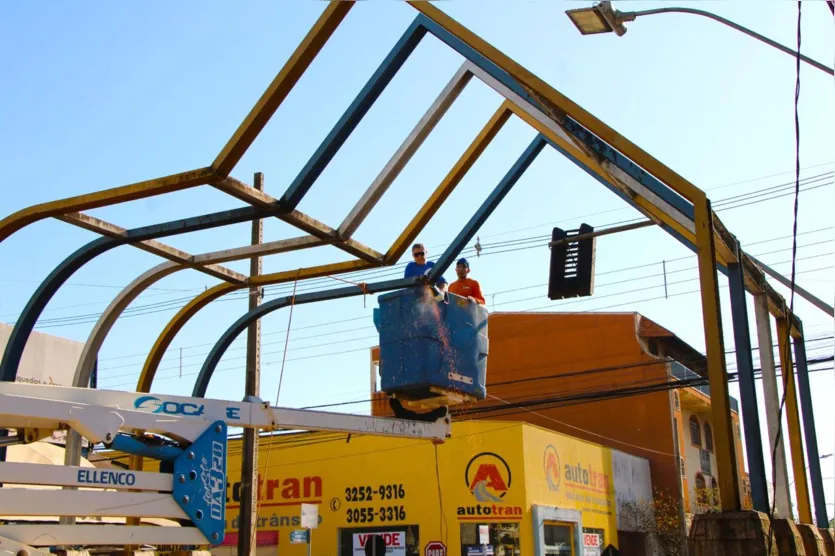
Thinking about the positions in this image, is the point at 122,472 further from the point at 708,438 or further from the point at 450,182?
the point at 708,438

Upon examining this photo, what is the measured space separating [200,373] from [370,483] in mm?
19720

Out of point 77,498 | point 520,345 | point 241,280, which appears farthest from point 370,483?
point 77,498

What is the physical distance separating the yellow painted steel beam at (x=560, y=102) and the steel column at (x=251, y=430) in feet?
18.2

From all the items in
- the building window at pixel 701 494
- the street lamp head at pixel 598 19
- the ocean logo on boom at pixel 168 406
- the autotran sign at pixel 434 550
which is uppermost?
the street lamp head at pixel 598 19

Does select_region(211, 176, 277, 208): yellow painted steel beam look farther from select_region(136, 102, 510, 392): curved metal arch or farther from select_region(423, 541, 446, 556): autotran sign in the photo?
select_region(423, 541, 446, 556): autotran sign

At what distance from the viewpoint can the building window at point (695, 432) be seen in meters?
42.0

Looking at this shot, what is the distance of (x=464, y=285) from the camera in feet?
32.4

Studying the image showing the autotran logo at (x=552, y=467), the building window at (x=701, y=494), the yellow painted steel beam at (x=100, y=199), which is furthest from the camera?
the building window at (x=701, y=494)

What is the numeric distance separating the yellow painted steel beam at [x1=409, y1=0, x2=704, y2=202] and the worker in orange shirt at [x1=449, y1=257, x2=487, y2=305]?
6.53 feet

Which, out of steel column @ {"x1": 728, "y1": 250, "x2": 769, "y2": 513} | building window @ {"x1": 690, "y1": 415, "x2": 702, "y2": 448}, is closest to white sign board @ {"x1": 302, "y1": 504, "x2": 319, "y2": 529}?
steel column @ {"x1": 728, "y1": 250, "x2": 769, "y2": 513}

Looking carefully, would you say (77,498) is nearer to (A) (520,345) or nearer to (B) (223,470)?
(B) (223,470)

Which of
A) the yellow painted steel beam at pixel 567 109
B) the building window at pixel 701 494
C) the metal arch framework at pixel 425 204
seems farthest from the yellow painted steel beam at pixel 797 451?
the building window at pixel 701 494

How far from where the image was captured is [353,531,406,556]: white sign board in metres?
27.9

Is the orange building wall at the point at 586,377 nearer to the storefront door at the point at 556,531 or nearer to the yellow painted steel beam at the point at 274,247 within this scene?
the storefront door at the point at 556,531
